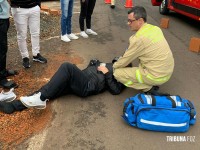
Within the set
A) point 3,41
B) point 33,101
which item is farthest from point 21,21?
point 33,101

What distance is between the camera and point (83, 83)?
4.00 meters

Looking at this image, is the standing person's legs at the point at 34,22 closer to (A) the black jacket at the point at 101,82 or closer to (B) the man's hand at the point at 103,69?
(A) the black jacket at the point at 101,82

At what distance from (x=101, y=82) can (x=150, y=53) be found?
86 centimetres

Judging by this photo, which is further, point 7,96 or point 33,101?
point 7,96

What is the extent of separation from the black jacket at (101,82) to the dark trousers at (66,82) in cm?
11

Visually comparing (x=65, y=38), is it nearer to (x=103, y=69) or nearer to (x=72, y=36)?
(x=72, y=36)

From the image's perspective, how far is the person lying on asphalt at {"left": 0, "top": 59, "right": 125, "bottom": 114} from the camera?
371 centimetres

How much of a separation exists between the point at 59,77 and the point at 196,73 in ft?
9.62

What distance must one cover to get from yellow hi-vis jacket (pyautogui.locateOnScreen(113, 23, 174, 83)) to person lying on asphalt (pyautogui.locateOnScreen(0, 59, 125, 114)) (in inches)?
17.8

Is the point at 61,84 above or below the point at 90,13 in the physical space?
below

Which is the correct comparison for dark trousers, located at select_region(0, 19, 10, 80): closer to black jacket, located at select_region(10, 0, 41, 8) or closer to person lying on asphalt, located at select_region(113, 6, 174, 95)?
black jacket, located at select_region(10, 0, 41, 8)

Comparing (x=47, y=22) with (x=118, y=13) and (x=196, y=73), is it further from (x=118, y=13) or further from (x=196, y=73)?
(x=196, y=73)

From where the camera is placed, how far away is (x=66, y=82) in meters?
→ 3.85

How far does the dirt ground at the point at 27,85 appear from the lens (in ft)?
11.2
